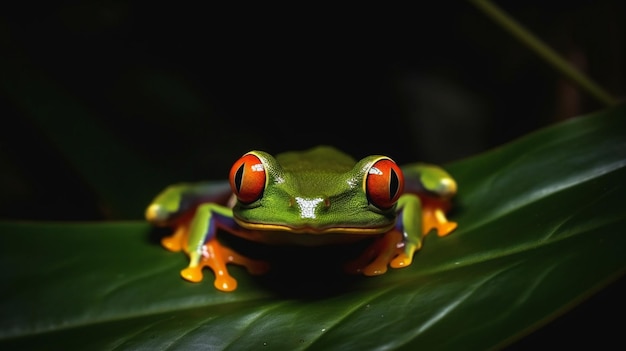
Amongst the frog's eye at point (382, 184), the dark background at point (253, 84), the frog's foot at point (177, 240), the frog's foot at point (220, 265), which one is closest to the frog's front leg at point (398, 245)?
the frog's eye at point (382, 184)

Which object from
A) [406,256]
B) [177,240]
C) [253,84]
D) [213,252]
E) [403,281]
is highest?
[253,84]

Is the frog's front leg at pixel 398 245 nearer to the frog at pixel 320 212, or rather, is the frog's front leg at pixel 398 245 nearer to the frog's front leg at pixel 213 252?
the frog at pixel 320 212

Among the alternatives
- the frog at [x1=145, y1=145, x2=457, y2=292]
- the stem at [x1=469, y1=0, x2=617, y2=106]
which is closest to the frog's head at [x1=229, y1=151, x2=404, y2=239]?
the frog at [x1=145, y1=145, x2=457, y2=292]

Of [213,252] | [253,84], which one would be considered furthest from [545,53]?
[253,84]

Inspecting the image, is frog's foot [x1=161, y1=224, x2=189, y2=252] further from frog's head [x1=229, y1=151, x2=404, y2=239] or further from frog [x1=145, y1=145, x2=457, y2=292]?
frog's head [x1=229, y1=151, x2=404, y2=239]

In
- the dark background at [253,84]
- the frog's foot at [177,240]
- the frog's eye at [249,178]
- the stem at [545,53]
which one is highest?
the dark background at [253,84]

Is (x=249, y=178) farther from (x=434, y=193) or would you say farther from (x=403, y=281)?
(x=434, y=193)

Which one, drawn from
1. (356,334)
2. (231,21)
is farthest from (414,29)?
(356,334)
